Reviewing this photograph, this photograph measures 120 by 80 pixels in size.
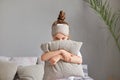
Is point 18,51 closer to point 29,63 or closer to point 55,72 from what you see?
point 29,63

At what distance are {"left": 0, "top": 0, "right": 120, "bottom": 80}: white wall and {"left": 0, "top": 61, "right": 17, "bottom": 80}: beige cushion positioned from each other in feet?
1.73

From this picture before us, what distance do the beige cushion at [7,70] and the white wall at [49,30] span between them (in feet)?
1.73

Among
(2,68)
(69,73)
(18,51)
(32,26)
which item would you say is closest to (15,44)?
(18,51)

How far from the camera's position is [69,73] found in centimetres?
170

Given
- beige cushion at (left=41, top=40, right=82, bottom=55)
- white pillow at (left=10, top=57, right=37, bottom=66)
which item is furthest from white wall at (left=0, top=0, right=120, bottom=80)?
beige cushion at (left=41, top=40, right=82, bottom=55)

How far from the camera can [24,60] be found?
3.01 meters

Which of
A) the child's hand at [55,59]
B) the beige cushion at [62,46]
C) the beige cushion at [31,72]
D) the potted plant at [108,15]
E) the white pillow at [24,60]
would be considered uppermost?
the potted plant at [108,15]

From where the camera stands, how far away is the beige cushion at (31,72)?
107 inches

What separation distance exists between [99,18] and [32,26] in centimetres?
91

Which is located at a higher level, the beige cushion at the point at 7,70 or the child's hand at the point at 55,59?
the child's hand at the point at 55,59

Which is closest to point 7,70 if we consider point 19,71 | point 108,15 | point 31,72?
point 19,71

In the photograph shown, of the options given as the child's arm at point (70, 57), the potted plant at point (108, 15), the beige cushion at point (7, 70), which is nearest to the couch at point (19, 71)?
the beige cushion at point (7, 70)

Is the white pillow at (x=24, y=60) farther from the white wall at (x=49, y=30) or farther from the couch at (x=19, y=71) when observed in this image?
the white wall at (x=49, y=30)

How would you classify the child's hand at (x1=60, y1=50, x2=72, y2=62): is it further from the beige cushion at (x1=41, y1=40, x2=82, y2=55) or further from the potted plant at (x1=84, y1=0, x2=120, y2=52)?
the potted plant at (x1=84, y1=0, x2=120, y2=52)
